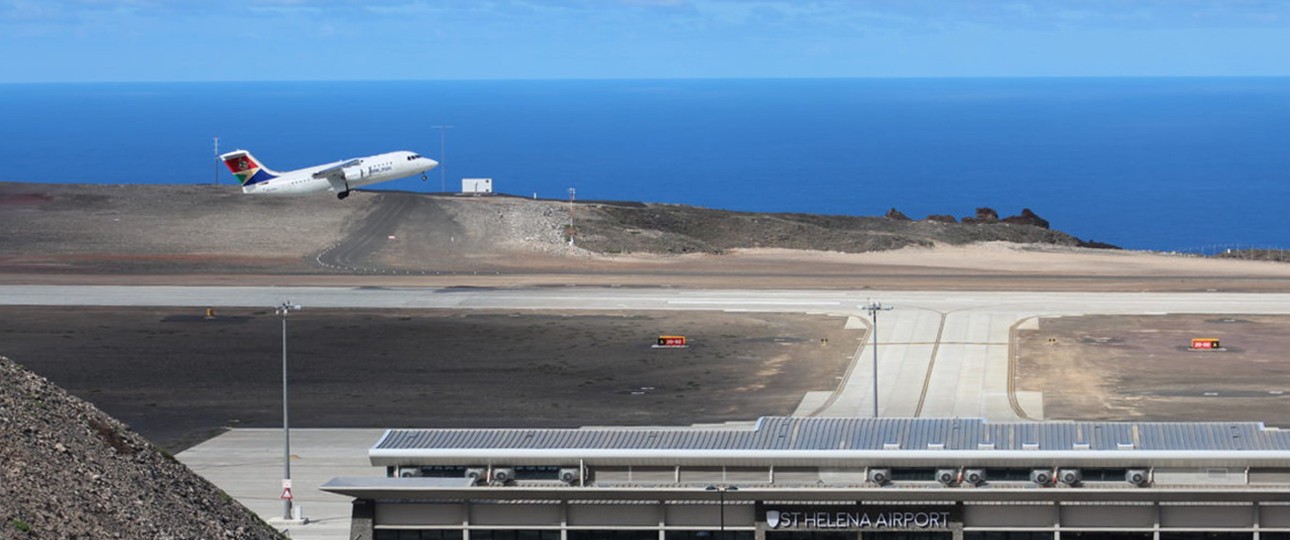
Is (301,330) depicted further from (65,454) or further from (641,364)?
(65,454)

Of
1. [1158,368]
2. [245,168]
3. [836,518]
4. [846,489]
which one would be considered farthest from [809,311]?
[846,489]

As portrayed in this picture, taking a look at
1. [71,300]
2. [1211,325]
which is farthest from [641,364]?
[71,300]

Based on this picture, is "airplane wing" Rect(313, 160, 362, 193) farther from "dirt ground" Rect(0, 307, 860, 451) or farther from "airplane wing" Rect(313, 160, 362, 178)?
"dirt ground" Rect(0, 307, 860, 451)

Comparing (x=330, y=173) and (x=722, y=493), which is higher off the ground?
(x=330, y=173)

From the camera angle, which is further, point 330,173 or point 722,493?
point 330,173

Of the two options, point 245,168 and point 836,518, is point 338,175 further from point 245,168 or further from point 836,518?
point 836,518
